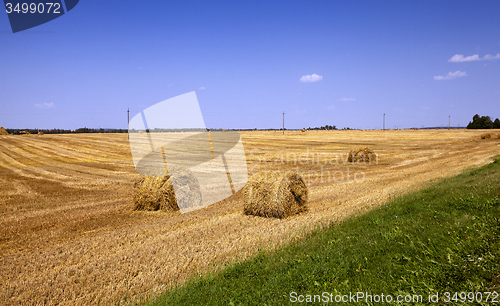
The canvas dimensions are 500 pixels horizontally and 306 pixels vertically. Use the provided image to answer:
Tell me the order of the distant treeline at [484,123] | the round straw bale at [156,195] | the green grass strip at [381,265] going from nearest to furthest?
the green grass strip at [381,265] → the round straw bale at [156,195] → the distant treeline at [484,123]

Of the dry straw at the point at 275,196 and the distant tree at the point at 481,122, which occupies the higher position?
the distant tree at the point at 481,122

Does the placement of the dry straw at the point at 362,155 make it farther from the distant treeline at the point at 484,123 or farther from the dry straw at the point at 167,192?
the distant treeline at the point at 484,123

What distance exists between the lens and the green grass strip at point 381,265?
3.73 meters

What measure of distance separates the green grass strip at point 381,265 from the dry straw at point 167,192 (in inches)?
233

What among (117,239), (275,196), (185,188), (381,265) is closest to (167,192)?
(185,188)

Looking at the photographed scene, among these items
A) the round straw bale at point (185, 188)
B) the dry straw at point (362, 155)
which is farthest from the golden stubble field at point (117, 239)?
the dry straw at point (362, 155)

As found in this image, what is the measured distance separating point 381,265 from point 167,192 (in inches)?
333

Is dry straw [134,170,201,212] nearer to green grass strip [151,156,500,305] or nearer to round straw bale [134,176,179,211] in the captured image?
round straw bale [134,176,179,211]

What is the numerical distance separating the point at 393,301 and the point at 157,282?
404 cm

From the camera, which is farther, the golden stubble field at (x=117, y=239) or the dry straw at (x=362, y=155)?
the dry straw at (x=362, y=155)

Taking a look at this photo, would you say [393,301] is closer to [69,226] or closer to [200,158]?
[69,226]

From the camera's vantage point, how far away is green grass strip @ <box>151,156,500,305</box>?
12.2 ft

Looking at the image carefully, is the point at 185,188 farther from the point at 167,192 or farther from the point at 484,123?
the point at 484,123

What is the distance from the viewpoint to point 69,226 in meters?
9.14
